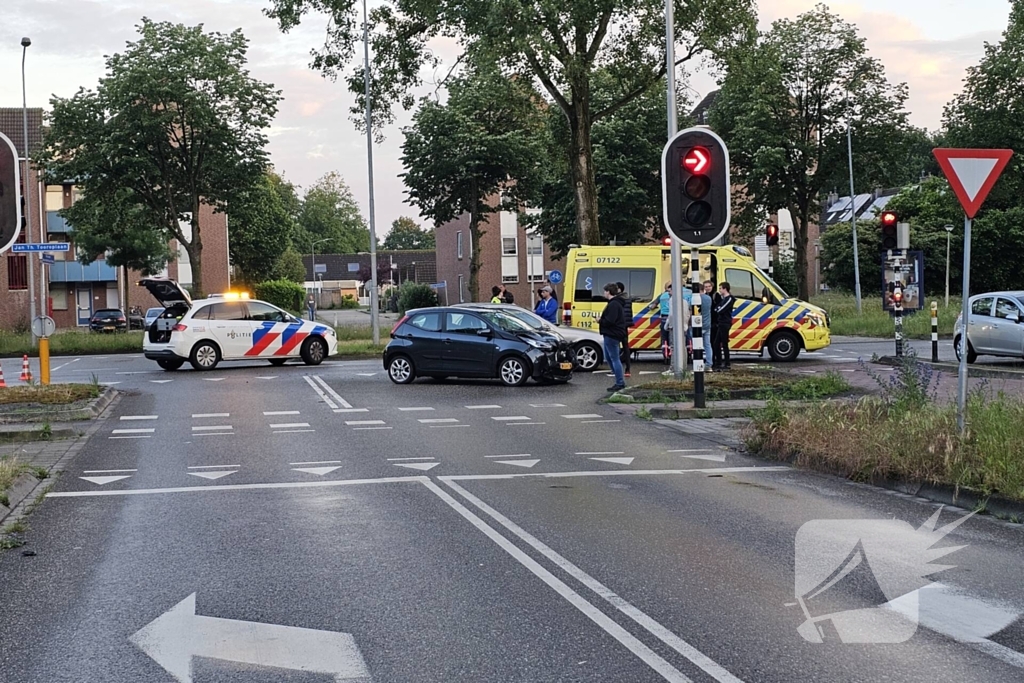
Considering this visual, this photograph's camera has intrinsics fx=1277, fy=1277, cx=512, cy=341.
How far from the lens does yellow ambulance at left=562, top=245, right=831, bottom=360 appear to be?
27828mm

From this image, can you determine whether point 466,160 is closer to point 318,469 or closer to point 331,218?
point 318,469

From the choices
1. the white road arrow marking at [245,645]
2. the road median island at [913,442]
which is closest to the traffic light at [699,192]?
the road median island at [913,442]

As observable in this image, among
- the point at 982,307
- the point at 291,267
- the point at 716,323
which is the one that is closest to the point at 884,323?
the point at 982,307

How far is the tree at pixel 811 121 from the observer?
55312 mm

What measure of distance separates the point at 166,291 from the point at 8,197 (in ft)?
A: 52.5

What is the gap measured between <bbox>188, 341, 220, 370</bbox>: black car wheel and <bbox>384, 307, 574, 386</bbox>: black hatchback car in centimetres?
691

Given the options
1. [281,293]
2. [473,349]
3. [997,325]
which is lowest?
[473,349]

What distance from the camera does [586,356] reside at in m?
26.0

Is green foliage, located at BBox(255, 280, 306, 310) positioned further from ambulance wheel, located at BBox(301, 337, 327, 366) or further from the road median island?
the road median island

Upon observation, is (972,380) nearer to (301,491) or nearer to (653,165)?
(301,491)

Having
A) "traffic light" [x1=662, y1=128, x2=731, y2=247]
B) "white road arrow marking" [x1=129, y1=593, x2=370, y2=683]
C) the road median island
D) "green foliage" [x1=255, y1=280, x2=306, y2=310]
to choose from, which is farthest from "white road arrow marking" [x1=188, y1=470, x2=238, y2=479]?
"green foliage" [x1=255, y1=280, x2=306, y2=310]

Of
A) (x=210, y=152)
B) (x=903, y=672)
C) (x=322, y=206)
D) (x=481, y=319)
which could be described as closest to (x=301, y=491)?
(x=903, y=672)

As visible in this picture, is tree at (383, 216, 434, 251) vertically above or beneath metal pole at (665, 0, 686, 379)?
above

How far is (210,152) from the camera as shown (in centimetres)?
4516
